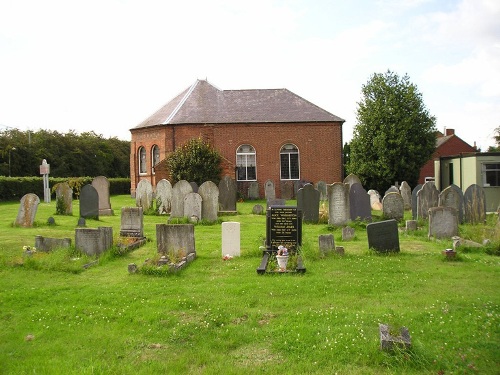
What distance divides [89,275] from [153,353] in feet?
14.4

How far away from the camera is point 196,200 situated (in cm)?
1762

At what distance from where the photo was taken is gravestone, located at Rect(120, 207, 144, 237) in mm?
13414

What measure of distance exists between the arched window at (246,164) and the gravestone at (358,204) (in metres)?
16.1

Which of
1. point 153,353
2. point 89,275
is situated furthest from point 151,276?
point 153,353

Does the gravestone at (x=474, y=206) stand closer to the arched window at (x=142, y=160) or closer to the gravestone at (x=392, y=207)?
the gravestone at (x=392, y=207)

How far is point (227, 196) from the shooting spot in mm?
21219

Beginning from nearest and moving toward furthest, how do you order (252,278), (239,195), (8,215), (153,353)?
(153,353)
(252,278)
(8,215)
(239,195)

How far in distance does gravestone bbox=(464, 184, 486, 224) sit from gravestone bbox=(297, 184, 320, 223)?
4966mm

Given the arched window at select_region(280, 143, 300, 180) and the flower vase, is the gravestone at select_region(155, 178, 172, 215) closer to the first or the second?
the flower vase

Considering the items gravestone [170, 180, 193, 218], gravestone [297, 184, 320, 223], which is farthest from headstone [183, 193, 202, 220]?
gravestone [297, 184, 320, 223]

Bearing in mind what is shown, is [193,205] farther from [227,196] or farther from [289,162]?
[289,162]

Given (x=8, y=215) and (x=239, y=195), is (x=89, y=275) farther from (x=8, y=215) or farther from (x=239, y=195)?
(x=239, y=195)

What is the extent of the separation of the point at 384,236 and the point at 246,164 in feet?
72.3

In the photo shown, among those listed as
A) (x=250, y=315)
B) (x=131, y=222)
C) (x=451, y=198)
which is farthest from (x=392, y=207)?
(x=250, y=315)
